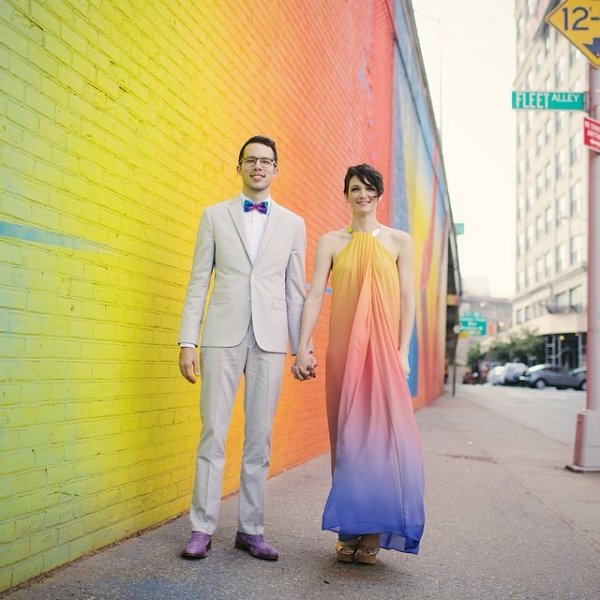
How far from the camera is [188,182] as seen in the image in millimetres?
4625

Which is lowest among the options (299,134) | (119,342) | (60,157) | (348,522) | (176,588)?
(176,588)

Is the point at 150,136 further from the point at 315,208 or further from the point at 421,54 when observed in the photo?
the point at 421,54

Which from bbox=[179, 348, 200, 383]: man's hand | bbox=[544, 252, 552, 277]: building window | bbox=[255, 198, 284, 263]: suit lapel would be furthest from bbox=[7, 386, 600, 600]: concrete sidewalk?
bbox=[544, 252, 552, 277]: building window

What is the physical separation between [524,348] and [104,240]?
208ft

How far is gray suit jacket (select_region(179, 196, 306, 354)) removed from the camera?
3736mm

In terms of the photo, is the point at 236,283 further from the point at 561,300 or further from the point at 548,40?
the point at 548,40

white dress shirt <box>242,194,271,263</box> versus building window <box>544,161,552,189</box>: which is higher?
building window <box>544,161,552,189</box>

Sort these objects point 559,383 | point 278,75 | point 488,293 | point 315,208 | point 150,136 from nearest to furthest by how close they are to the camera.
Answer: point 150,136, point 278,75, point 315,208, point 559,383, point 488,293

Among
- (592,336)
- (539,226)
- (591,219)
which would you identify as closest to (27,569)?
(592,336)

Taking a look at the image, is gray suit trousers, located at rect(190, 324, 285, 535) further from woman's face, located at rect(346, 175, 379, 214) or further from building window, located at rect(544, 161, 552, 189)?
building window, located at rect(544, 161, 552, 189)

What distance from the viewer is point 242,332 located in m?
3.73

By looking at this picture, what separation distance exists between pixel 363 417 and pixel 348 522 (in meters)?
0.53

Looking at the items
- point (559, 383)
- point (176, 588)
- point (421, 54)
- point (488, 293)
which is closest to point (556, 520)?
point (176, 588)

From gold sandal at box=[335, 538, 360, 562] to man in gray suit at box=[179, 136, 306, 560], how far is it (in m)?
0.36
